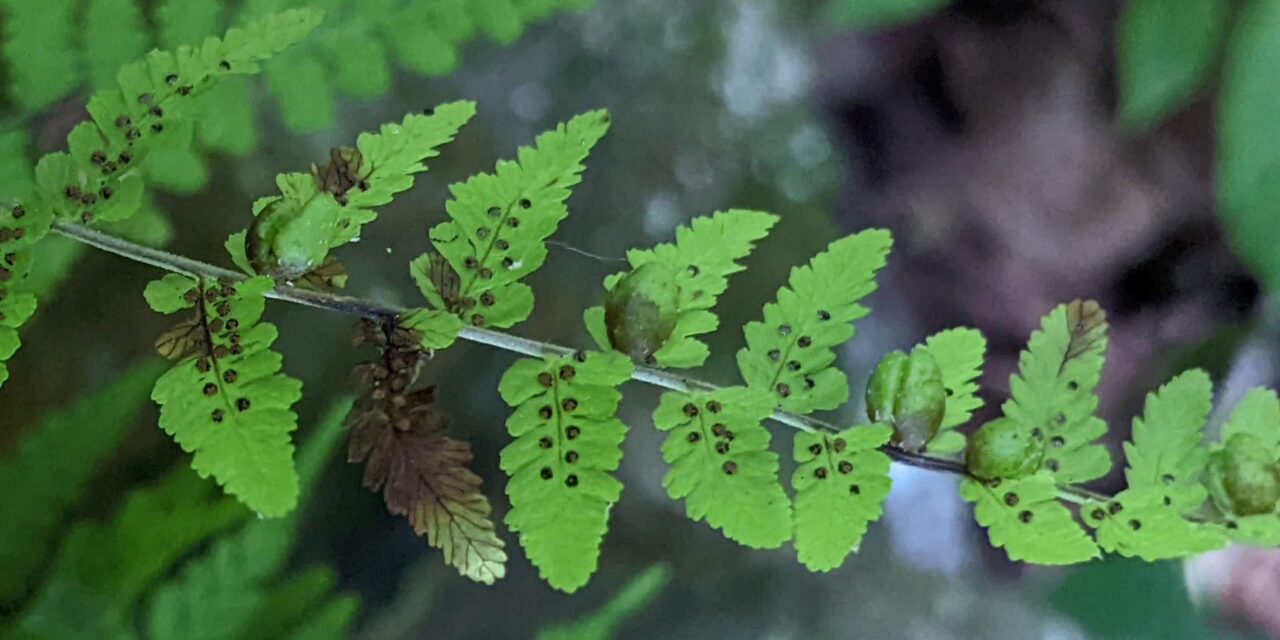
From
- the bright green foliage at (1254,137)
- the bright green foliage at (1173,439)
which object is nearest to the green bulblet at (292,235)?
the bright green foliage at (1173,439)

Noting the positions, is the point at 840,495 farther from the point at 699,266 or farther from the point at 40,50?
the point at 40,50

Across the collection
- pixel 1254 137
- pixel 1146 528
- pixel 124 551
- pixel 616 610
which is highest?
pixel 1254 137

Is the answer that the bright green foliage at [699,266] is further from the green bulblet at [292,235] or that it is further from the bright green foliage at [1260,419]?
the bright green foliage at [1260,419]

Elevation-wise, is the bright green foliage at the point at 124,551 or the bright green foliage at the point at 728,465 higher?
the bright green foliage at the point at 728,465

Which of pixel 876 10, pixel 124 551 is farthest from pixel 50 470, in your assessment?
pixel 876 10

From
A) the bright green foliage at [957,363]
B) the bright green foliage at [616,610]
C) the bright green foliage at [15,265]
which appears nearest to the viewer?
the bright green foliage at [15,265]

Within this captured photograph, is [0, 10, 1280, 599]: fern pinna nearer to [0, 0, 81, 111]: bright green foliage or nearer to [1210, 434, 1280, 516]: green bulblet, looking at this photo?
[1210, 434, 1280, 516]: green bulblet

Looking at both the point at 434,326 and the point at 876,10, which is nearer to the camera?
the point at 434,326
